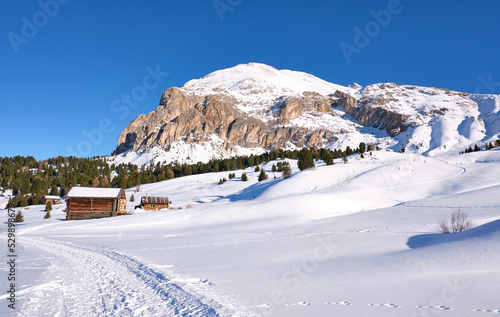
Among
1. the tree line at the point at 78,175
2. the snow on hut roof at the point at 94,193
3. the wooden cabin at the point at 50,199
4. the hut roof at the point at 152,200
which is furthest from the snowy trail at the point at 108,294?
the wooden cabin at the point at 50,199

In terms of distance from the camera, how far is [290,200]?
2892 cm

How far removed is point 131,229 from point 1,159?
146 meters

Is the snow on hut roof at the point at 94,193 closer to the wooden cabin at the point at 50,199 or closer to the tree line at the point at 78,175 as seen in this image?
the tree line at the point at 78,175

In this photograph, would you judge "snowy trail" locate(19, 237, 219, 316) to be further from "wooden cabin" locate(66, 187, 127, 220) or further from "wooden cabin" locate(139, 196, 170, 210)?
"wooden cabin" locate(139, 196, 170, 210)

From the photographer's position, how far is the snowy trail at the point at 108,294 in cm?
597

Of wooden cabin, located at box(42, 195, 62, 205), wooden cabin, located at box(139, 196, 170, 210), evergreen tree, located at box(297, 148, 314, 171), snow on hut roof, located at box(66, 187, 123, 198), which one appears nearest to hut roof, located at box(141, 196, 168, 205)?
wooden cabin, located at box(139, 196, 170, 210)

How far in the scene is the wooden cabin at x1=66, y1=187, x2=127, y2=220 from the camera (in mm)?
39344

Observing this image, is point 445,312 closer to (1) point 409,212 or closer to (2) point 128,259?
(2) point 128,259

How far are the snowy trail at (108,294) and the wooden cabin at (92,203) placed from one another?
32.5 meters

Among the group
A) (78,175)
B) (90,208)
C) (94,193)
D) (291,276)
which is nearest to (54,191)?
(78,175)

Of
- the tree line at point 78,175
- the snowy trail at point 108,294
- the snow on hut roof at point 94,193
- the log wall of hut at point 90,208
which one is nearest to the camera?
the snowy trail at point 108,294

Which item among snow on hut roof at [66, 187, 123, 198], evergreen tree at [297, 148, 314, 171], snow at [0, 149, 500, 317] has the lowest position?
snow at [0, 149, 500, 317]

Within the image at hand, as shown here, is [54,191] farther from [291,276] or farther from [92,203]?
[291,276]

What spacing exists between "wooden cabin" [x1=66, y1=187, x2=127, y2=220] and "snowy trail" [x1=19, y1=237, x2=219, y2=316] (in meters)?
32.5
